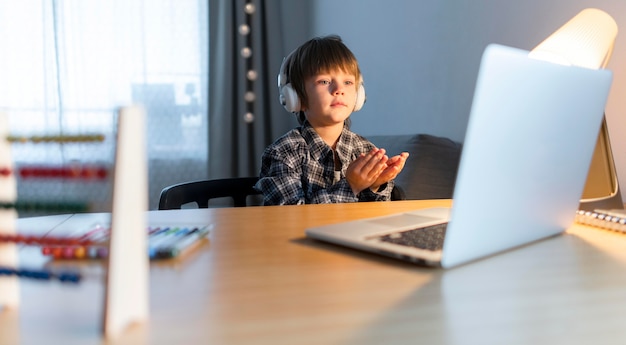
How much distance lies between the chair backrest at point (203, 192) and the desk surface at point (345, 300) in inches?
21.4

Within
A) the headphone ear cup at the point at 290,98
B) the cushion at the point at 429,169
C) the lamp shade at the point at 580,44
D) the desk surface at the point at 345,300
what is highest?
the lamp shade at the point at 580,44

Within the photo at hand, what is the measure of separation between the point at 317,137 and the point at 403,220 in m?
0.75

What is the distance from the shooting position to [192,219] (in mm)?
904

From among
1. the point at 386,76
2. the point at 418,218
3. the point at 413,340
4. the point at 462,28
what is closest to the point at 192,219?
the point at 418,218

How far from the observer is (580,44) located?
0.80 metres

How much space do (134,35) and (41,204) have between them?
2881mm

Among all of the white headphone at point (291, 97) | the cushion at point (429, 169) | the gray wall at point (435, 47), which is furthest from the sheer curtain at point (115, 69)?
the cushion at point (429, 169)

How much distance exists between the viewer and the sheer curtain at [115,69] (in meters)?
2.89

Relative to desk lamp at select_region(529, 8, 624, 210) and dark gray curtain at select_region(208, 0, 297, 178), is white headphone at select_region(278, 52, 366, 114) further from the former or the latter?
dark gray curtain at select_region(208, 0, 297, 178)

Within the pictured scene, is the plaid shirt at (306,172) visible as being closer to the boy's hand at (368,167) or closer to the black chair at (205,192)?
the black chair at (205,192)

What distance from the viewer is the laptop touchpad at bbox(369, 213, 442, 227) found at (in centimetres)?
77

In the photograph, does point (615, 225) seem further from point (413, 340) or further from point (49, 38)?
point (49, 38)

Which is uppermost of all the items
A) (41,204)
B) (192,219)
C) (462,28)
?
(462,28)

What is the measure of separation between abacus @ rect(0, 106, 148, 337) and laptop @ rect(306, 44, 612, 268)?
0.27 meters
